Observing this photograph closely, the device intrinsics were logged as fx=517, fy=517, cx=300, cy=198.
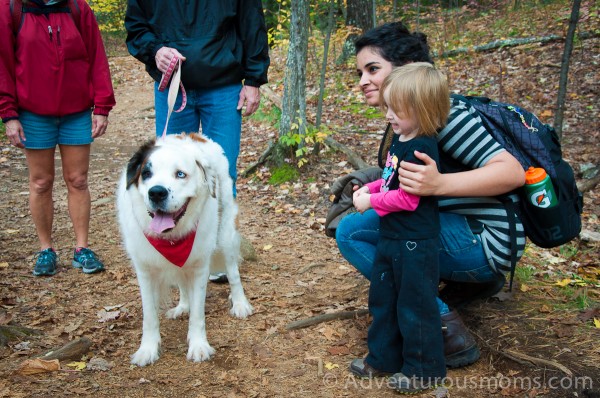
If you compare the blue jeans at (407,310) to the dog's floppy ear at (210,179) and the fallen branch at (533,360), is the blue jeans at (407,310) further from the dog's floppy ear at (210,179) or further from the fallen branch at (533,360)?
the dog's floppy ear at (210,179)

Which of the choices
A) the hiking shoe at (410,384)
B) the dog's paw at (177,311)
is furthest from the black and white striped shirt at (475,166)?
the dog's paw at (177,311)

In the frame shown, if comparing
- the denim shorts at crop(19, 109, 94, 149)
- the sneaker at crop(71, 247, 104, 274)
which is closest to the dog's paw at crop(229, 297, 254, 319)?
the sneaker at crop(71, 247, 104, 274)

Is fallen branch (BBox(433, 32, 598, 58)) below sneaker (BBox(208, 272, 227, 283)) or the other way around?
the other way around

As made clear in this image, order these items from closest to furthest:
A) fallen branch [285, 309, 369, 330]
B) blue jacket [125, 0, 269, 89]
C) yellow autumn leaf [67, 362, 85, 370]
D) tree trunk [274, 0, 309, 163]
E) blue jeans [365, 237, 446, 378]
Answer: blue jeans [365, 237, 446, 378] < yellow autumn leaf [67, 362, 85, 370] < fallen branch [285, 309, 369, 330] < blue jacket [125, 0, 269, 89] < tree trunk [274, 0, 309, 163]

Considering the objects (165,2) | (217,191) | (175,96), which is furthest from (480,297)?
(165,2)

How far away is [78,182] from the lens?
4.47 meters

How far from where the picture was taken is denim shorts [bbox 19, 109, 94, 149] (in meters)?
4.11

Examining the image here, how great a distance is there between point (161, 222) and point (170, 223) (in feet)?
0.16

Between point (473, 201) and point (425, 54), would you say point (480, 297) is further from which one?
point (425, 54)

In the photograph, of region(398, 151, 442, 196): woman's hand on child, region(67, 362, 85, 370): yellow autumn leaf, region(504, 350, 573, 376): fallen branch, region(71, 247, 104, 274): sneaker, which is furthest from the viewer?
region(71, 247, 104, 274): sneaker

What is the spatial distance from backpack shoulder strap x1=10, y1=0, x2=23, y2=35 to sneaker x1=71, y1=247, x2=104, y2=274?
1.87 meters

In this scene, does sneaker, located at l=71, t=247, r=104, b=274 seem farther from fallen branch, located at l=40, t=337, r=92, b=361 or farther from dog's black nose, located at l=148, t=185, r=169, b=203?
dog's black nose, located at l=148, t=185, r=169, b=203

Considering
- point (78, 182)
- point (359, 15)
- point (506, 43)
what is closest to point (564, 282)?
point (78, 182)

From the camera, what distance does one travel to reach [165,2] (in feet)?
12.3
